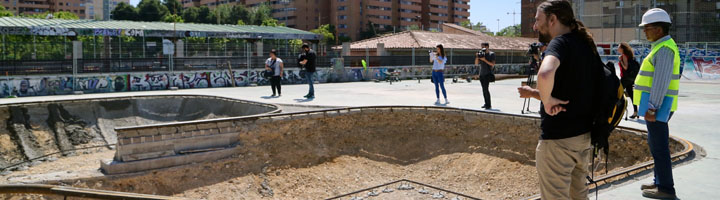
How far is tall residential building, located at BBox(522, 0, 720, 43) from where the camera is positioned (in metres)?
30.6

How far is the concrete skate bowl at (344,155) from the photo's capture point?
8.99 meters

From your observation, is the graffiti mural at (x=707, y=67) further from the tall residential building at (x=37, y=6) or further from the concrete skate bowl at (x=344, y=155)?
the tall residential building at (x=37, y=6)

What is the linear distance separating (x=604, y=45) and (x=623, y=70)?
23.3 metres

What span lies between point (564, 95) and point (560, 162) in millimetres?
413

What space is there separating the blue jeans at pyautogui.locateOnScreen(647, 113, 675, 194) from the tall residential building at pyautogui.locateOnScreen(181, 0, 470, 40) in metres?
95.1

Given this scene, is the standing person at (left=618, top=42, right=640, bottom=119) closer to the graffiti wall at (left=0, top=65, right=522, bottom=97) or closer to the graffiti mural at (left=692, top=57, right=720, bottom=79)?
the graffiti wall at (left=0, top=65, right=522, bottom=97)

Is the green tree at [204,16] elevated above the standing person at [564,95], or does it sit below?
above

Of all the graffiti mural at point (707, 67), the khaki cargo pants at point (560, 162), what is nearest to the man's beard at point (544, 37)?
the khaki cargo pants at point (560, 162)

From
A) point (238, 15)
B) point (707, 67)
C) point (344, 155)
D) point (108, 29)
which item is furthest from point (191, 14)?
point (344, 155)

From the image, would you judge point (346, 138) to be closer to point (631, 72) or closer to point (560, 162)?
point (631, 72)

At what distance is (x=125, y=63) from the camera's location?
20875 millimetres

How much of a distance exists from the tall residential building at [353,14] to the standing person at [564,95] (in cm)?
9644

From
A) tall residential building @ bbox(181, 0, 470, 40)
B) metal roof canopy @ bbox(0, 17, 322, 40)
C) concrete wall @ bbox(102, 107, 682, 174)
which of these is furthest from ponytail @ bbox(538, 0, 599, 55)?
tall residential building @ bbox(181, 0, 470, 40)

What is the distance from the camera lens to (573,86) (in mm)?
3117
